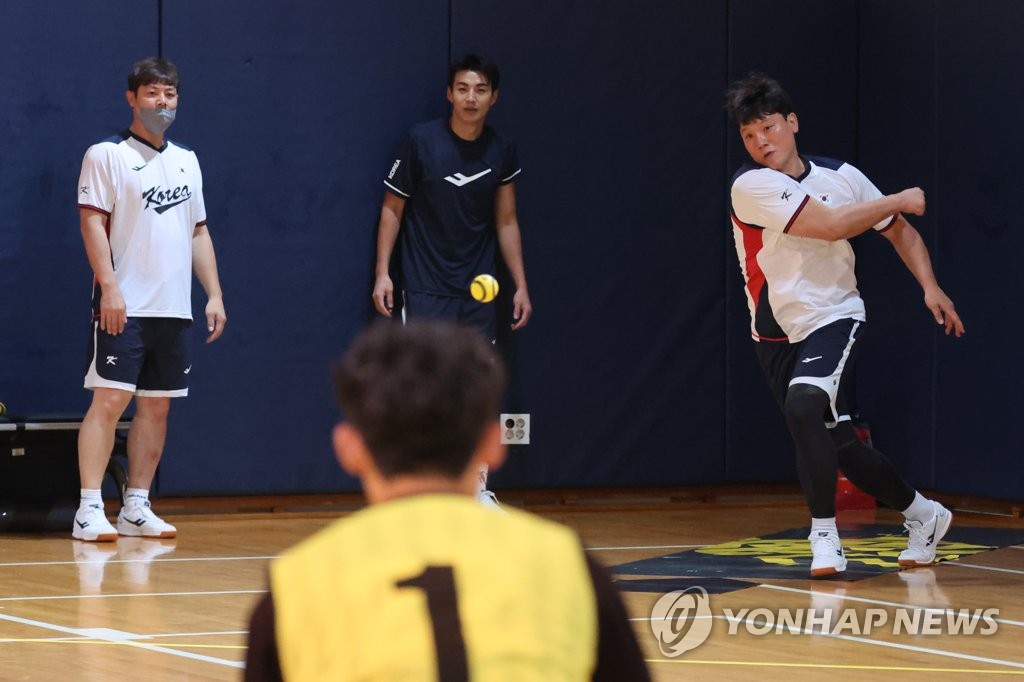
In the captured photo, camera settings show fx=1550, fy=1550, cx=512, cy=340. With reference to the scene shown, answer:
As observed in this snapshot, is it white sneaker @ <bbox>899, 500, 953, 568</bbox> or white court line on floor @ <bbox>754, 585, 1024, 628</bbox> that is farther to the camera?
white sneaker @ <bbox>899, 500, 953, 568</bbox>

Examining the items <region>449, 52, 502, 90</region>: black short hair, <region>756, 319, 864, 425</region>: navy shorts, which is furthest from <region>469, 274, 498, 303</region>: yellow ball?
<region>756, 319, 864, 425</region>: navy shorts

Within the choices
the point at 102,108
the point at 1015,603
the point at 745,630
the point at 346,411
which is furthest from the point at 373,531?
the point at 102,108

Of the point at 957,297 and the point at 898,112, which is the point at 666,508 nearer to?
the point at 957,297

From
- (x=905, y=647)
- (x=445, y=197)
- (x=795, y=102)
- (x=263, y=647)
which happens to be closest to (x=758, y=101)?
(x=905, y=647)

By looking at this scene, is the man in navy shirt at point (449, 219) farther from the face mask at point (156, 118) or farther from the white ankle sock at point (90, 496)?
the white ankle sock at point (90, 496)

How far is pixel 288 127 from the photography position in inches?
303

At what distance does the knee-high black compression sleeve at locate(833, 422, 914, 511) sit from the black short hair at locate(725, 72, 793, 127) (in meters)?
1.19

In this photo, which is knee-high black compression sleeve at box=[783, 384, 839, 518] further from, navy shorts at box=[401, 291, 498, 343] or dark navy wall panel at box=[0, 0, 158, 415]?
dark navy wall panel at box=[0, 0, 158, 415]

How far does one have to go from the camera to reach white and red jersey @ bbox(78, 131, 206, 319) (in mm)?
6773

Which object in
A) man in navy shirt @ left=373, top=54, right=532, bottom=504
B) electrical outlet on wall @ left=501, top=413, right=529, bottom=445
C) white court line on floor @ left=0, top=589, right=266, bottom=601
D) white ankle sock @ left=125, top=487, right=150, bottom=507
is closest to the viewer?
white court line on floor @ left=0, top=589, right=266, bottom=601

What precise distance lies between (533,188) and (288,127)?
4.40ft

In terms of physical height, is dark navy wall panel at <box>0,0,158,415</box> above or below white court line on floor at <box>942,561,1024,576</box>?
above

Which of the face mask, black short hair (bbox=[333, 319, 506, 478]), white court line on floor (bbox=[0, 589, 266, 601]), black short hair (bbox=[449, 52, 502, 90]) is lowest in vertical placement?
white court line on floor (bbox=[0, 589, 266, 601])

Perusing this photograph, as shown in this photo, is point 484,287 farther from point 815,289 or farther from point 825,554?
point 825,554
